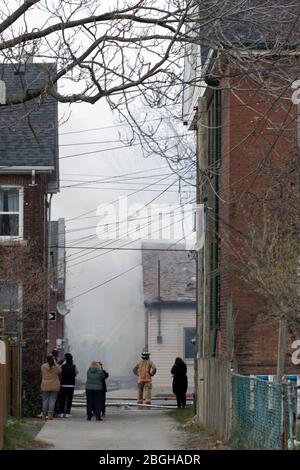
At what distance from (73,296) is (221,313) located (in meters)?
31.3

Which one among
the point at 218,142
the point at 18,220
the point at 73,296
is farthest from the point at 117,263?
the point at 218,142

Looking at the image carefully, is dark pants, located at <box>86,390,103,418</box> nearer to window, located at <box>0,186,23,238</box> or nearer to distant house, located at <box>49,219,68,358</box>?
window, located at <box>0,186,23,238</box>

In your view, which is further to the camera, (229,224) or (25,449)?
(229,224)

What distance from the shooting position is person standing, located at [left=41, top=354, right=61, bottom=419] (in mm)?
25344

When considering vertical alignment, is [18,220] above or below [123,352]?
above

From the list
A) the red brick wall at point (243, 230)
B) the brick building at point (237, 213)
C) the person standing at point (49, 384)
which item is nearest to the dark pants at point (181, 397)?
the person standing at point (49, 384)

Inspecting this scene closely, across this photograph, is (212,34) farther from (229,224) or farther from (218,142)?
(218,142)

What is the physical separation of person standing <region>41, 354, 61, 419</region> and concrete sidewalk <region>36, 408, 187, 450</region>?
33 centimetres

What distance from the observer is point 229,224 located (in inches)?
864

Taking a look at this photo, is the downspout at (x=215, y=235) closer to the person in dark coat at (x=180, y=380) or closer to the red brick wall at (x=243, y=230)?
the red brick wall at (x=243, y=230)

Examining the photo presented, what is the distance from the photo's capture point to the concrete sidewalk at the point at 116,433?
1869 centimetres

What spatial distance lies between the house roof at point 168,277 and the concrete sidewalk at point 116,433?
80.3ft

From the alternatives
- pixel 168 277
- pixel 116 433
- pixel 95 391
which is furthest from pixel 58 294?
pixel 116 433

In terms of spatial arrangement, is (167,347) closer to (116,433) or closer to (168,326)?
(168,326)
